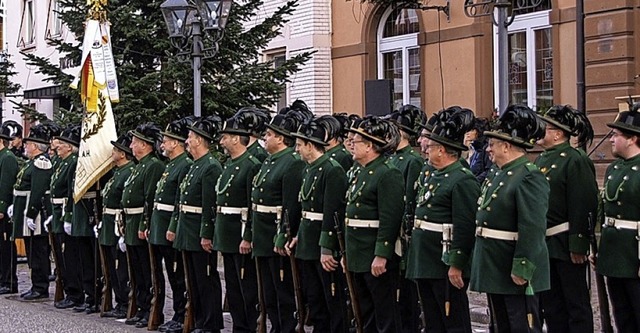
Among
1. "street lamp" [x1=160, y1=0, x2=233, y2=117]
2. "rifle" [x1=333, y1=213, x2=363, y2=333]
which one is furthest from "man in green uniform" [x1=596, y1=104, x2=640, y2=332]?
"street lamp" [x1=160, y1=0, x2=233, y2=117]

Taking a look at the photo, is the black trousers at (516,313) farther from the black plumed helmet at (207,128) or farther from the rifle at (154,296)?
the rifle at (154,296)

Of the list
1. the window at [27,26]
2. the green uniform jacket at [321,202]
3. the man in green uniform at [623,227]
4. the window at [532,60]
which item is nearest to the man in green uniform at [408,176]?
the green uniform jacket at [321,202]

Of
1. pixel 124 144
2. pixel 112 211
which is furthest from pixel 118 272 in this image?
pixel 124 144

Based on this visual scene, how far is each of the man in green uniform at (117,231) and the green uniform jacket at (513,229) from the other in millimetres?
4958

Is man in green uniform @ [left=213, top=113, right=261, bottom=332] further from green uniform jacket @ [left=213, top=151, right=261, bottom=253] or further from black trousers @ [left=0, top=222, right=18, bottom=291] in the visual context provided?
black trousers @ [left=0, top=222, right=18, bottom=291]

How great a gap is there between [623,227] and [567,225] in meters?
0.62

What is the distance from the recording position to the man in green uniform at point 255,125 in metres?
10.3

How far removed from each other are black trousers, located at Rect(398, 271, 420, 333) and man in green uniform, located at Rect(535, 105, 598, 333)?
118cm

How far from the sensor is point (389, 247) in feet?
28.3

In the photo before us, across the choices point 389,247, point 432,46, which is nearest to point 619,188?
point 389,247

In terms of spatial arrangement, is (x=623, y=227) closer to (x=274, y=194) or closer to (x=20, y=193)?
(x=274, y=194)

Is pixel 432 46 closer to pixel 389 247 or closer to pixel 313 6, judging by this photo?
pixel 313 6

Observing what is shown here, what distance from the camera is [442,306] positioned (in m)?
8.19

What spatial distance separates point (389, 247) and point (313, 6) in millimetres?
13958
